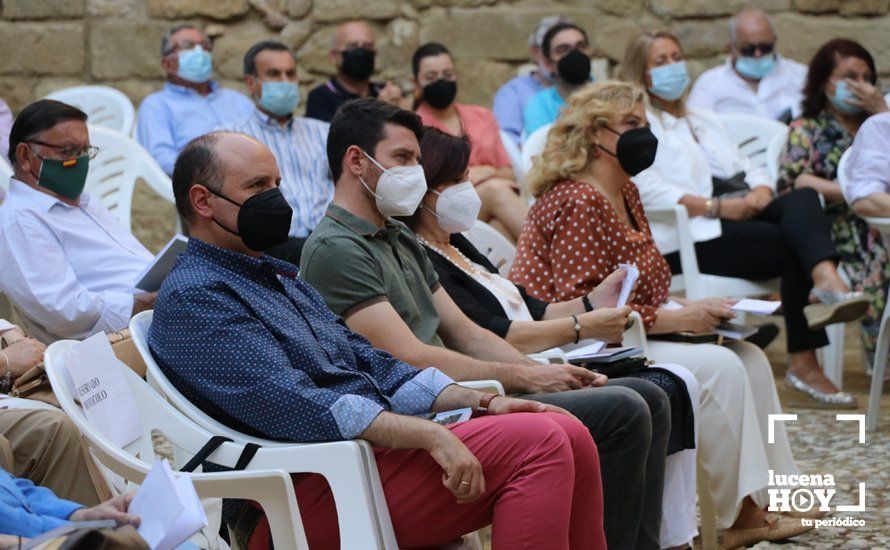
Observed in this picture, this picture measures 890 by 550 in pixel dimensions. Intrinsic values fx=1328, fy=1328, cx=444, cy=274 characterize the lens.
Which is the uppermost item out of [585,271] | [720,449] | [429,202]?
[429,202]

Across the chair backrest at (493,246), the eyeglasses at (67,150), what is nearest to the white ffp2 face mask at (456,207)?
the chair backrest at (493,246)

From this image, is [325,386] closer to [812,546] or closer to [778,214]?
[812,546]

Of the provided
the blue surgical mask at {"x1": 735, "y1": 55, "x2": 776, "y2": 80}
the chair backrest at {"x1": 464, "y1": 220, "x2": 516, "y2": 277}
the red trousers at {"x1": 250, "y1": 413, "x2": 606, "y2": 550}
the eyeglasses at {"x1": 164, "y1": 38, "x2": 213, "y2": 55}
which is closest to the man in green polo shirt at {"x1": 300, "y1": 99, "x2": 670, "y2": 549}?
the red trousers at {"x1": 250, "y1": 413, "x2": 606, "y2": 550}

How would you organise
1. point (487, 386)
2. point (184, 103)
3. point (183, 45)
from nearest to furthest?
1. point (487, 386)
2. point (184, 103)
3. point (183, 45)

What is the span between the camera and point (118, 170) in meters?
5.24

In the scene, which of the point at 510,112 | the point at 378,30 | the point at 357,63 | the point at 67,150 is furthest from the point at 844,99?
the point at 67,150

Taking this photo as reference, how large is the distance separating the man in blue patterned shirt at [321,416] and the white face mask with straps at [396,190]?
0.53 metres

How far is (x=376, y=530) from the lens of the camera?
2516 millimetres

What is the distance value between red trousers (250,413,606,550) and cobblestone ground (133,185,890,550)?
1.30 meters

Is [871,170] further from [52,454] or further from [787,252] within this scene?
[52,454]

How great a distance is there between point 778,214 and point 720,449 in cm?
219

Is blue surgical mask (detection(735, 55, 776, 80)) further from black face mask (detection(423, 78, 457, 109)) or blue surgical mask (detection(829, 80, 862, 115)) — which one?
black face mask (detection(423, 78, 457, 109))

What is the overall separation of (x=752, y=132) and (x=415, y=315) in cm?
371

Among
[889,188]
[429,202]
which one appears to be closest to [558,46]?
[889,188]
